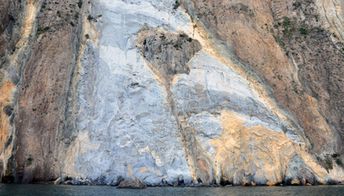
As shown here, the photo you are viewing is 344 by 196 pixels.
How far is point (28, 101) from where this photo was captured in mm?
64000

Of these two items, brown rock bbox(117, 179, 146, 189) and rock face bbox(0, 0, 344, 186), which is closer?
brown rock bbox(117, 179, 146, 189)

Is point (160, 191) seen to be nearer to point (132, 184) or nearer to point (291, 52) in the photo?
point (132, 184)

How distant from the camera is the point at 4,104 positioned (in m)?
63.7

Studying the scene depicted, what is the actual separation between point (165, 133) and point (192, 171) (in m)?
4.50

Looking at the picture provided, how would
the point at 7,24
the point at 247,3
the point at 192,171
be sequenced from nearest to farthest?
the point at 192,171 → the point at 7,24 → the point at 247,3

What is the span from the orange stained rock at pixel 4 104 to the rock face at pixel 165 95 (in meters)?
0.10

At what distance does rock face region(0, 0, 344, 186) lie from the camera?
59469 mm

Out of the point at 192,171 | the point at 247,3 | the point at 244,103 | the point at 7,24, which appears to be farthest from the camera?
the point at 247,3

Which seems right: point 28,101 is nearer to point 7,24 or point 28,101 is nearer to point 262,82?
point 7,24

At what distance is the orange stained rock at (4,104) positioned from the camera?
62.1m

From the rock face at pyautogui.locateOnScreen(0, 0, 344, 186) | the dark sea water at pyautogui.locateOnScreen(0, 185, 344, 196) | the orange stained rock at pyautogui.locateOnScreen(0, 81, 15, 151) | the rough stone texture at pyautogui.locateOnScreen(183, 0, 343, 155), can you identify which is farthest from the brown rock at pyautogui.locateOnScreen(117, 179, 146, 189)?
the rough stone texture at pyautogui.locateOnScreen(183, 0, 343, 155)

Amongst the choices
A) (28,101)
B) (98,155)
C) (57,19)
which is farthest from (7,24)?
(98,155)

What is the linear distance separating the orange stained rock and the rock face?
0.33ft

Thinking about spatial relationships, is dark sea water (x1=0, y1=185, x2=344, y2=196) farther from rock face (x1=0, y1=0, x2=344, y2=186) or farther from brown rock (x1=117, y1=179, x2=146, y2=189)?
rock face (x1=0, y1=0, x2=344, y2=186)
